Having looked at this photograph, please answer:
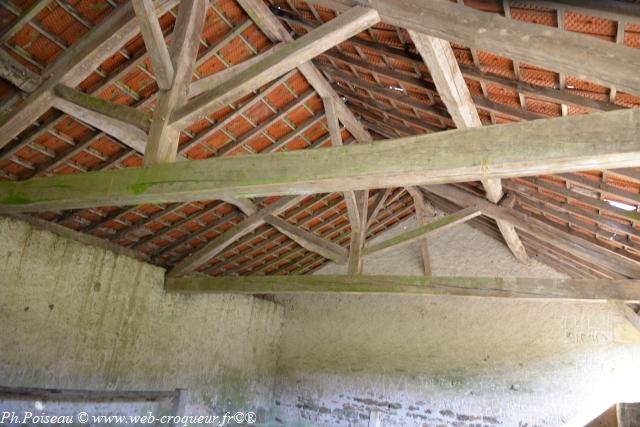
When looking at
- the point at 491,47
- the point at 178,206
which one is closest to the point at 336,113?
the point at 178,206

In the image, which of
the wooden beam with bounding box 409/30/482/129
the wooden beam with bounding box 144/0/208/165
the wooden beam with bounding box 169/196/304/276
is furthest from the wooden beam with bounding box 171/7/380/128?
the wooden beam with bounding box 169/196/304/276

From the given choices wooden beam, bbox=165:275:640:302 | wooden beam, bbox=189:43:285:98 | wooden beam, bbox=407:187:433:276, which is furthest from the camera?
wooden beam, bbox=407:187:433:276

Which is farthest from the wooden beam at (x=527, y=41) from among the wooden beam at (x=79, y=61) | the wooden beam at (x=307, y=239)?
the wooden beam at (x=307, y=239)

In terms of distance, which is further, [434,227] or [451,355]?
[451,355]

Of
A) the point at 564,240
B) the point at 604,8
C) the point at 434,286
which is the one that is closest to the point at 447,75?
the point at 604,8

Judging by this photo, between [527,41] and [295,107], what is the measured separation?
3540 mm

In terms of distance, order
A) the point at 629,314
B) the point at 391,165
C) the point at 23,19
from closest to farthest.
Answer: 1. the point at 391,165
2. the point at 23,19
3. the point at 629,314

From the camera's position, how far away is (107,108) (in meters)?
3.77

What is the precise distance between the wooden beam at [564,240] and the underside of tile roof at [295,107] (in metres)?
0.04

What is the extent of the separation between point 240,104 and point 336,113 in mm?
1148

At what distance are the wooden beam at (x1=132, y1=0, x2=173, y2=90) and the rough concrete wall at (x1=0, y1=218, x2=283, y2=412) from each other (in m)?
3.19

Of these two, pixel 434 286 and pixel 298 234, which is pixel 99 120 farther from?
pixel 434 286

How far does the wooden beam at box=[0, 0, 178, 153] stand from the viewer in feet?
12.8

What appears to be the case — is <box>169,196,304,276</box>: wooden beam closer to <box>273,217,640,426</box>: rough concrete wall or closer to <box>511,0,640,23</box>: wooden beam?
<box>273,217,640,426</box>: rough concrete wall
